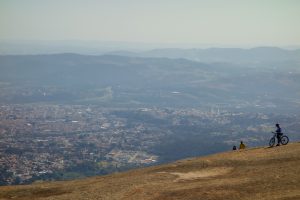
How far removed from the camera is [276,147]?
45.9m

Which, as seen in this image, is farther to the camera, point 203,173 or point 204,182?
point 203,173

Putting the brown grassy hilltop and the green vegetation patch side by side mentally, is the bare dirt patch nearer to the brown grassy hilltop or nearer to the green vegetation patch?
the brown grassy hilltop

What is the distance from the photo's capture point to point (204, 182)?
34219 millimetres

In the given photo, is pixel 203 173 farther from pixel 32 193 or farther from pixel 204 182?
pixel 32 193

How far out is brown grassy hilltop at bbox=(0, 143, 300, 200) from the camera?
102ft

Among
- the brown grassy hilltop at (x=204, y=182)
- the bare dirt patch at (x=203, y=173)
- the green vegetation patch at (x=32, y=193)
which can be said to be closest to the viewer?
the brown grassy hilltop at (x=204, y=182)

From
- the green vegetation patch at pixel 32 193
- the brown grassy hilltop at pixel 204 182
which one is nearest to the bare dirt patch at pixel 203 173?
the brown grassy hilltop at pixel 204 182

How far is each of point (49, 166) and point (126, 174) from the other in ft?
350

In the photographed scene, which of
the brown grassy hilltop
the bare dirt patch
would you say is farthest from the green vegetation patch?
the bare dirt patch

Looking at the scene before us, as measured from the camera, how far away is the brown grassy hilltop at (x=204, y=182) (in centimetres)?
3108

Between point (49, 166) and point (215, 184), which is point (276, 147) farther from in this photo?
point (49, 166)

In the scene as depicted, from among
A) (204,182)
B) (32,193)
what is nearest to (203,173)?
(204,182)

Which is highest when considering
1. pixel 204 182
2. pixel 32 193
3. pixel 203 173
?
pixel 204 182

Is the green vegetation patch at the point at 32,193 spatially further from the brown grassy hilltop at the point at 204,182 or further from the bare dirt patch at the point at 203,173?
the bare dirt patch at the point at 203,173
